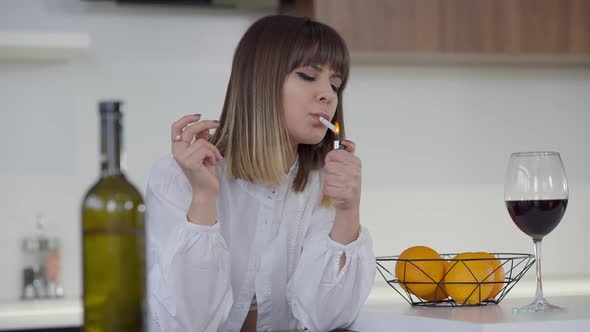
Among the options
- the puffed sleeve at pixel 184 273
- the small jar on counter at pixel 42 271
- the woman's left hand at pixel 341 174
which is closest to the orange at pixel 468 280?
the woman's left hand at pixel 341 174

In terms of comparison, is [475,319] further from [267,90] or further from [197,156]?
[267,90]

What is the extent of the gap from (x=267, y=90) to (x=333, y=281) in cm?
44

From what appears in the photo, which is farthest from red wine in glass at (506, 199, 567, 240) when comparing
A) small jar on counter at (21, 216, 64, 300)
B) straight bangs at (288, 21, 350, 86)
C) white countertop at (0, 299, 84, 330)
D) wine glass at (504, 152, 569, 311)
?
small jar on counter at (21, 216, 64, 300)

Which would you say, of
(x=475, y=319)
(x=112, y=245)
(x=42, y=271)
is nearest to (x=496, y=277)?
(x=475, y=319)

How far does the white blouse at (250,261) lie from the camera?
142 centimetres

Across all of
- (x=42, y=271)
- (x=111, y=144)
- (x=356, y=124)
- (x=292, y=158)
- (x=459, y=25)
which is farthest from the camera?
(x=356, y=124)

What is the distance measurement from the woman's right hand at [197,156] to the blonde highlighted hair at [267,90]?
1.06 ft

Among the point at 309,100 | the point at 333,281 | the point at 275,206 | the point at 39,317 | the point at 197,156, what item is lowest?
the point at 39,317

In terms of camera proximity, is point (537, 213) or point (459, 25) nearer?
point (537, 213)

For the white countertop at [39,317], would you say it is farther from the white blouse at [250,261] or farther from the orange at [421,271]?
the orange at [421,271]

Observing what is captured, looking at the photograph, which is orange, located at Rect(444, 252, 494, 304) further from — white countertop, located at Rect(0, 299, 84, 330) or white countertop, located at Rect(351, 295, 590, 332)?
white countertop, located at Rect(0, 299, 84, 330)

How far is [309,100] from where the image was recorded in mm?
1717

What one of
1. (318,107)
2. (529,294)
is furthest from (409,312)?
(529,294)

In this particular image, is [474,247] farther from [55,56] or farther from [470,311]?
[470,311]
